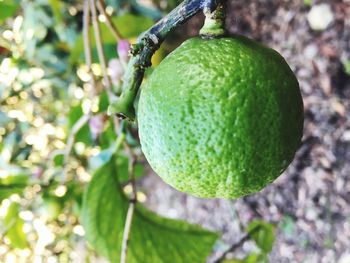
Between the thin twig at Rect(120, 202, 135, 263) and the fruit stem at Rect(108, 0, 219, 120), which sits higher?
the fruit stem at Rect(108, 0, 219, 120)

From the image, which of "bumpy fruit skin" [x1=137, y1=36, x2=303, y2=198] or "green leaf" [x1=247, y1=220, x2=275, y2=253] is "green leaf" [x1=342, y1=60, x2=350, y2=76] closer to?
"green leaf" [x1=247, y1=220, x2=275, y2=253]

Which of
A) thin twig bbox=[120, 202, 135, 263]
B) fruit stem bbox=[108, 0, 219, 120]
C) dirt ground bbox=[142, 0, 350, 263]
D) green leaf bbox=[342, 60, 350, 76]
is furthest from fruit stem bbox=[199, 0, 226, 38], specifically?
green leaf bbox=[342, 60, 350, 76]

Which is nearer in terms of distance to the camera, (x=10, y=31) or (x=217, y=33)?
(x=217, y=33)

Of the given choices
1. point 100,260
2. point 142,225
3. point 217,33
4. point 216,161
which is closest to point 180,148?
point 216,161

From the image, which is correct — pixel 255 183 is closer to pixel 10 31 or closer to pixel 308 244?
pixel 308 244

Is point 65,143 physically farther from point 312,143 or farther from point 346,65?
point 346,65

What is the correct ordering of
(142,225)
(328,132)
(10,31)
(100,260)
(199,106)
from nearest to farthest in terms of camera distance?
1. (199,106)
2. (142,225)
3. (328,132)
4. (10,31)
5. (100,260)
